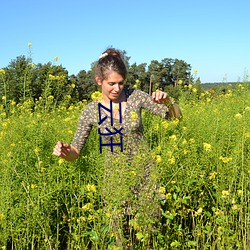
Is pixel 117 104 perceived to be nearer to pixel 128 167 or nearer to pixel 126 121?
pixel 126 121

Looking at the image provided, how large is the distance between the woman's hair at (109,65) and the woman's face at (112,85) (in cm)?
3

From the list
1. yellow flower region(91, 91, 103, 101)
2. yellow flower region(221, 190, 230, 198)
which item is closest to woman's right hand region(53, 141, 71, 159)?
yellow flower region(91, 91, 103, 101)

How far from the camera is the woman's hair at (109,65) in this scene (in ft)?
7.82

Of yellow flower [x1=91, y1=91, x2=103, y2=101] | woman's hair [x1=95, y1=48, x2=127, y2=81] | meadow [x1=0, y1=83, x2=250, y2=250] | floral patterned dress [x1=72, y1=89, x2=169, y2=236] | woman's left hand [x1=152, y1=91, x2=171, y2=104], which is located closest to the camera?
floral patterned dress [x1=72, y1=89, x2=169, y2=236]

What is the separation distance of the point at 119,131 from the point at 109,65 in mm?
419

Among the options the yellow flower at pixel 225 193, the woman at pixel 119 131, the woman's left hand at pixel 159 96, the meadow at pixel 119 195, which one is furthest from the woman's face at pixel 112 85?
→ the yellow flower at pixel 225 193

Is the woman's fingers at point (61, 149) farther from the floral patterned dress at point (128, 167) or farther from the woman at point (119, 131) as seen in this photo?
the floral patterned dress at point (128, 167)

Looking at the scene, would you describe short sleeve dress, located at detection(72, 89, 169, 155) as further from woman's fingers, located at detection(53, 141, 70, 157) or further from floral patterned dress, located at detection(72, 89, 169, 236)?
woman's fingers, located at detection(53, 141, 70, 157)

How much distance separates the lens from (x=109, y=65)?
94.3 inches

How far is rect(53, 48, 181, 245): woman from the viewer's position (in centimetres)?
200

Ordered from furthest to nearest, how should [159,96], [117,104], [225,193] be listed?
[117,104] < [159,96] < [225,193]

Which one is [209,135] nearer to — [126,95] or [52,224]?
[126,95]

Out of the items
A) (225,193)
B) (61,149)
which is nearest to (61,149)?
(61,149)

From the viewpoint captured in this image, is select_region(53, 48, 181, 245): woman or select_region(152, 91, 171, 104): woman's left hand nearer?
select_region(53, 48, 181, 245): woman
